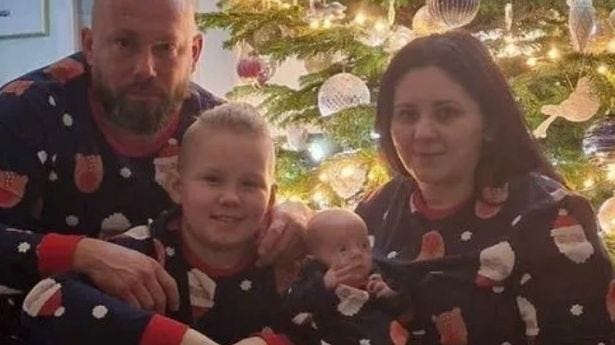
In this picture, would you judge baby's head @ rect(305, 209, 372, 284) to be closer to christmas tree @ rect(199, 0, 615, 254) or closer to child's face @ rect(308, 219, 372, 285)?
child's face @ rect(308, 219, 372, 285)

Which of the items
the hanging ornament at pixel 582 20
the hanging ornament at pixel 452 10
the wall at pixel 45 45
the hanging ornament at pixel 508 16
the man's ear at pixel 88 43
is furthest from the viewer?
the wall at pixel 45 45

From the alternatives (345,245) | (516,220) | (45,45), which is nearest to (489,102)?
(516,220)

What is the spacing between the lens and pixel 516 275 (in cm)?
138

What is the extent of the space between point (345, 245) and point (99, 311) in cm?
36

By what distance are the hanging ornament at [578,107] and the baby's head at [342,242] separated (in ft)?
2.29

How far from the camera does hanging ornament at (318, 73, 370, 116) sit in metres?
2.13

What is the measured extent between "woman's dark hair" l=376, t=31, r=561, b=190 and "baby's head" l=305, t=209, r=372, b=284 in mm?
206

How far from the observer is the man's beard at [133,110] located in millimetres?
1577

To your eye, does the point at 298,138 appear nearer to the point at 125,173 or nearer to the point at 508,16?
the point at 508,16

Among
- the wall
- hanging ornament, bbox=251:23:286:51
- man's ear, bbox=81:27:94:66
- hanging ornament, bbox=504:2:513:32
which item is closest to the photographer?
man's ear, bbox=81:27:94:66

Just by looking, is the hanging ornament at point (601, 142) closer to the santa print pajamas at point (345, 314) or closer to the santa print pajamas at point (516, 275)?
the santa print pajamas at point (516, 275)

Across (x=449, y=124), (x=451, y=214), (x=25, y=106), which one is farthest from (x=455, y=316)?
(x=25, y=106)

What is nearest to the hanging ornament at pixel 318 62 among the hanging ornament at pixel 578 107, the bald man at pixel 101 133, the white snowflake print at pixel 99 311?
the hanging ornament at pixel 578 107

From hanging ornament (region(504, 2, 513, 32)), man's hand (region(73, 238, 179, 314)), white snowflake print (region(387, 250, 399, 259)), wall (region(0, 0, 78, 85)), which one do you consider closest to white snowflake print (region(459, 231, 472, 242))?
white snowflake print (region(387, 250, 399, 259))
